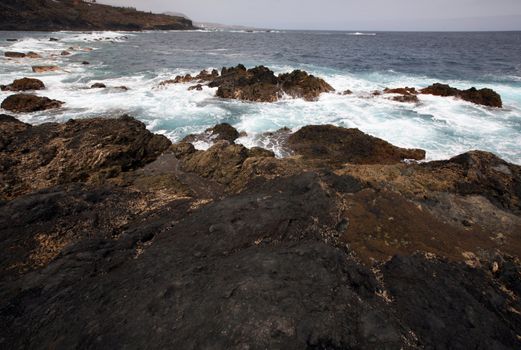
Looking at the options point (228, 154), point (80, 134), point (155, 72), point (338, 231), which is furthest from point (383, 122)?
point (155, 72)

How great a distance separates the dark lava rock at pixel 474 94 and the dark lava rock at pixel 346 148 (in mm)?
13711

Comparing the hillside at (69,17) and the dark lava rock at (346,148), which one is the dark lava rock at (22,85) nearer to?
the dark lava rock at (346,148)

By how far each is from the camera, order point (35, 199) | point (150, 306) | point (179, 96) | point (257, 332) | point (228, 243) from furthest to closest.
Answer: point (179, 96), point (35, 199), point (228, 243), point (150, 306), point (257, 332)

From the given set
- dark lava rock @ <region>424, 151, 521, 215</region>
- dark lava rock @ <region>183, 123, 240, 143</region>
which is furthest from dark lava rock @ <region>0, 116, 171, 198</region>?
dark lava rock @ <region>424, 151, 521, 215</region>

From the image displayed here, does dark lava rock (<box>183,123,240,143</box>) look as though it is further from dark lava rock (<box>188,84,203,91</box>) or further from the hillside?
the hillside

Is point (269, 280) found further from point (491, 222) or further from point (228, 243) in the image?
point (491, 222)

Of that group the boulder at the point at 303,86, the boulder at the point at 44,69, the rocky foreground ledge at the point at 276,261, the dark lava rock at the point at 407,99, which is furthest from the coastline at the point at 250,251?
the boulder at the point at 44,69

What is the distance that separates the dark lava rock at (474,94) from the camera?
21.5 meters

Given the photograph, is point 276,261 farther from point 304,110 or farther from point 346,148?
point 304,110

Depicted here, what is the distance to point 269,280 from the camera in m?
3.71

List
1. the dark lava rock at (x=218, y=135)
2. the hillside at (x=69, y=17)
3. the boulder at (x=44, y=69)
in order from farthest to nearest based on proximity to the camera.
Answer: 1. the hillside at (x=69, y=17)
2. the boulder at (x=44, y=69)
3. the dark lava rock at (x=218, y=135)

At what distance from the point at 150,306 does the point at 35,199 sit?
445 cm

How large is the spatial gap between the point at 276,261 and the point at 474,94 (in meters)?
25.6

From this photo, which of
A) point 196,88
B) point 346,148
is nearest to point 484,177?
point 346,148
